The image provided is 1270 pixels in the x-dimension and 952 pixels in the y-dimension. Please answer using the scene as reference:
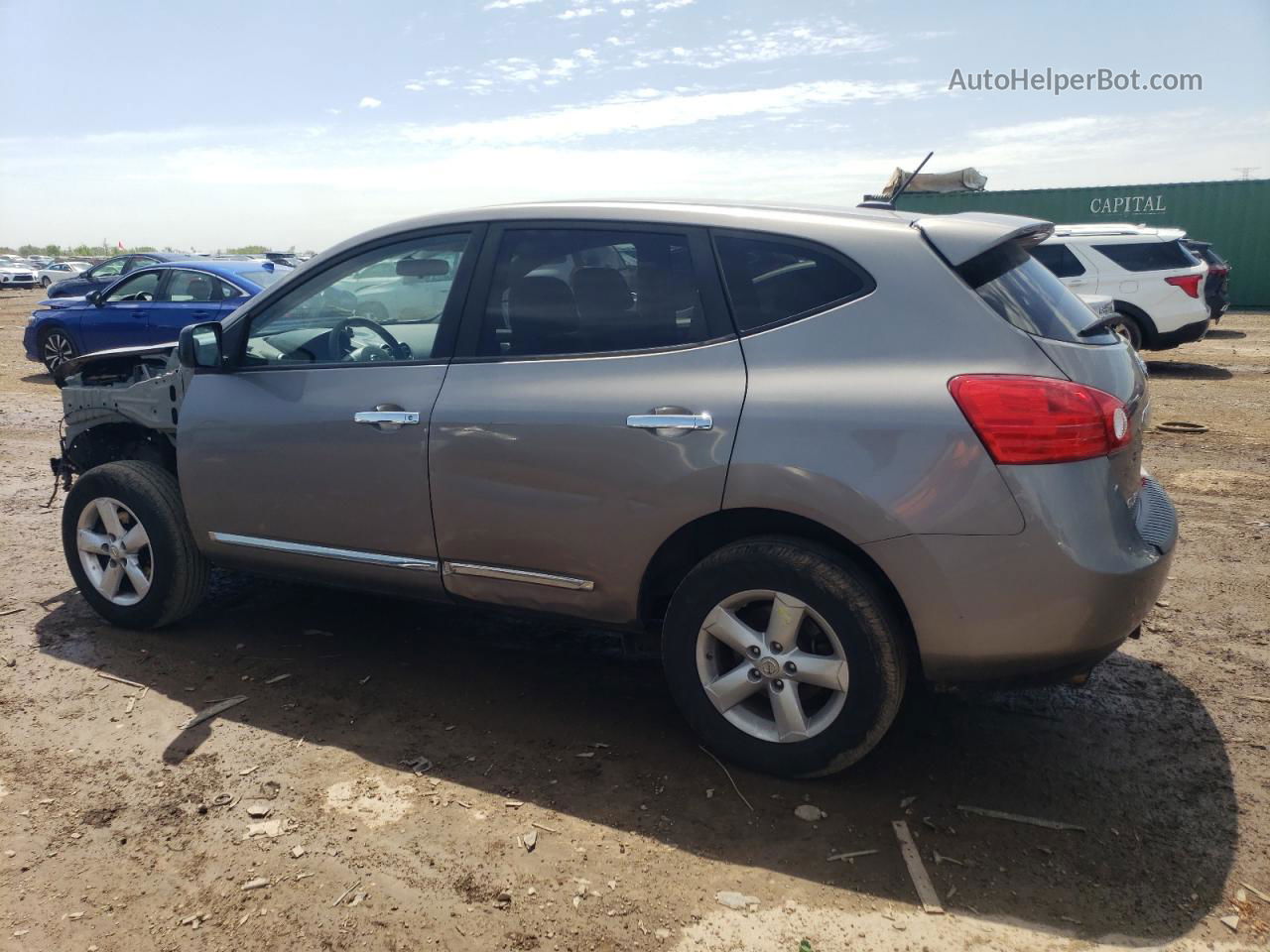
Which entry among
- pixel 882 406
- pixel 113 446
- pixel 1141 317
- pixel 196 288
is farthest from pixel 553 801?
pixel 1141 317

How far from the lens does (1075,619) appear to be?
285 cm

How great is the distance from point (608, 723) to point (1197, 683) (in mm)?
2265

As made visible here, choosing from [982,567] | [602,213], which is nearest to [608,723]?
[982,567]

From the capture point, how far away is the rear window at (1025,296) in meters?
3.01

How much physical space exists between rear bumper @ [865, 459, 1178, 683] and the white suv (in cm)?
1102

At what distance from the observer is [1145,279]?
42.6 ft

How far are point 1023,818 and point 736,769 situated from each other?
89 cm

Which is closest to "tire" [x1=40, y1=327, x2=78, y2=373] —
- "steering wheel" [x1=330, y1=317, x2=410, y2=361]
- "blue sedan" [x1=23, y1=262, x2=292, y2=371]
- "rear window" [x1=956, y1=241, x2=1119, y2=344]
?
"blue sedan" [x1=23, y1=262, x2=292, y2=371]

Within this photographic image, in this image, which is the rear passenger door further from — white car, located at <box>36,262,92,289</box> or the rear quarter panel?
white car, located at <box>36,262,92,289</box>

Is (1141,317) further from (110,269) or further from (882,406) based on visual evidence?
(110,269)

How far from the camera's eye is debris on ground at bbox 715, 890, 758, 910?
105 inches

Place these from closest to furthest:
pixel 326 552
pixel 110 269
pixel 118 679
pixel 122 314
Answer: pixel 326 552
pixel 118 679
pixel 122 314
pixel 110 269

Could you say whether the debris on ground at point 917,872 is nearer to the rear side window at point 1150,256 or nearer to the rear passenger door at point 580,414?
the rear passenger door at point 580,414

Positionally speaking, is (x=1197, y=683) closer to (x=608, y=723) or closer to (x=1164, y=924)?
(x=1164, y=924)
